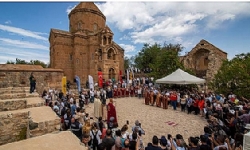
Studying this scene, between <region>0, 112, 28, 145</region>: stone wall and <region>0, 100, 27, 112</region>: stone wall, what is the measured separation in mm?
960

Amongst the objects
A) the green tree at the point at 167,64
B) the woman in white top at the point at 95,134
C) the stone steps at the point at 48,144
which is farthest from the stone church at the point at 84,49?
the stone steps at the point at 48,144

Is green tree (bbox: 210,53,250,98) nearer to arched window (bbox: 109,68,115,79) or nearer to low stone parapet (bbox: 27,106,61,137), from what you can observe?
low stone parapet (bbox: 27,106,61,137)

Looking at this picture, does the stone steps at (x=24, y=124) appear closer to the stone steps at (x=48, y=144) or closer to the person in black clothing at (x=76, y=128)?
the person in black clothing at (x=76, y=128)

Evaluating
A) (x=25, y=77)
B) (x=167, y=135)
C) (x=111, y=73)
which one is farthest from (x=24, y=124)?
(x=111, y=73)

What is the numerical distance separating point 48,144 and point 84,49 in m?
24.6

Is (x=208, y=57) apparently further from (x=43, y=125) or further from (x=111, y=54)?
(x=43, y=125)

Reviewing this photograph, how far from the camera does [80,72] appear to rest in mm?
26031

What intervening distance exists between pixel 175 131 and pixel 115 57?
2110 centimetres

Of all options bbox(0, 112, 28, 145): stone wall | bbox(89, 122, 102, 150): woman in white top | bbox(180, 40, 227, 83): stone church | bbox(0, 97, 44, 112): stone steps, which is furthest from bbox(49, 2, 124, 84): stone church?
bbox(89, 122, 102, 150): woman in white top

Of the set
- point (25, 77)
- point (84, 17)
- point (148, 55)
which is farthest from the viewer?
point (148, 55)

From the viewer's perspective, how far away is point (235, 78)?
10.3 meters

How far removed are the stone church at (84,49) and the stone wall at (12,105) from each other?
17.8m

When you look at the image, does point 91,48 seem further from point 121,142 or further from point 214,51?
point 121,142

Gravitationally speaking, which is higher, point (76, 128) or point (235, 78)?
point (235, 78)
